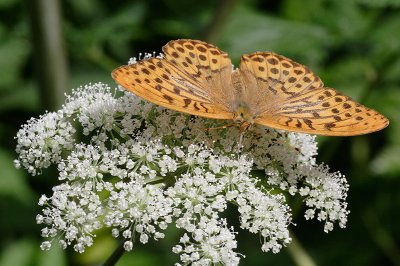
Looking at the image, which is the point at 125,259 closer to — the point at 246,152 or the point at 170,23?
the point at 170,23

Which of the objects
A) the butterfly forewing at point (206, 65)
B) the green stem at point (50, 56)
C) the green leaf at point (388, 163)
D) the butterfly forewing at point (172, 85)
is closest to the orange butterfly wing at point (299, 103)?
the butterfly forewing at point (206, 65)

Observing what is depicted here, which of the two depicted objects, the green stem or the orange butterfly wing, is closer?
the orange butterfly wing

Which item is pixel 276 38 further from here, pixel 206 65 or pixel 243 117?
pixel 243 117

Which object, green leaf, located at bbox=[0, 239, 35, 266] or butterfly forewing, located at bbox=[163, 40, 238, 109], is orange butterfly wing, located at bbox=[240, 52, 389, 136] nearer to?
butterfly forewing, located at bbox=[163, 40, 238, 109]

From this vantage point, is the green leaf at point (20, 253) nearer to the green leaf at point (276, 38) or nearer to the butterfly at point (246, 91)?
the green leaf at point (276, 38)

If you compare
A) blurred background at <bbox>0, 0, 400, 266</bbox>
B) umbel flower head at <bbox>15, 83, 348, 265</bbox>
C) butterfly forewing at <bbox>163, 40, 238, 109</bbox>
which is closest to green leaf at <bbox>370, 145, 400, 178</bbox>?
blurred background at <bbox>0, 0, 400, 266</bbox>
